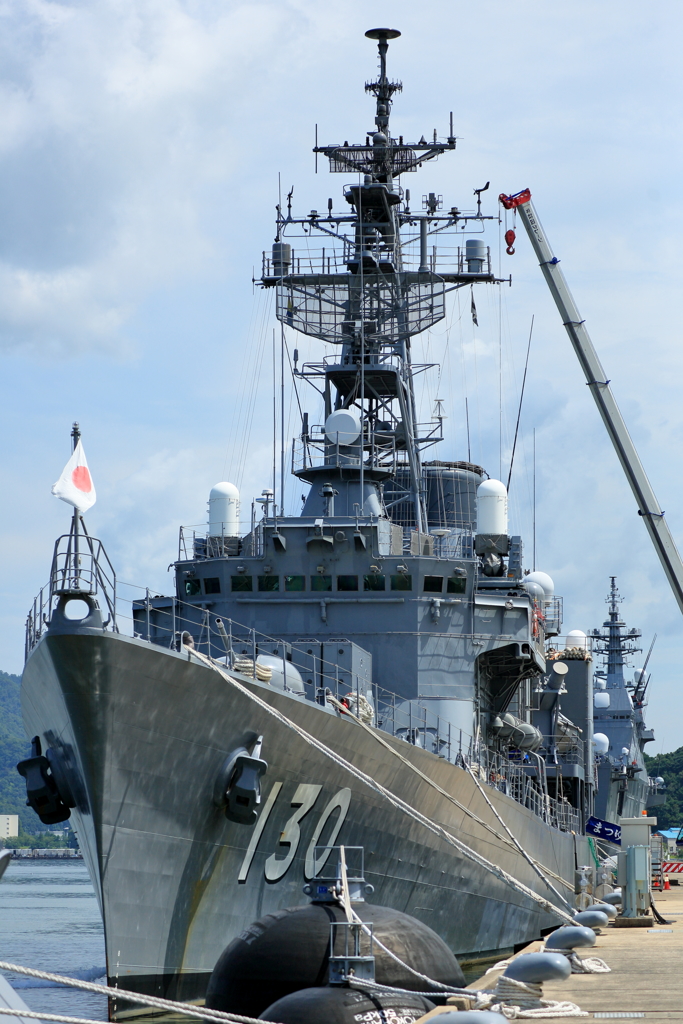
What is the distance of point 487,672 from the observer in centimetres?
1806

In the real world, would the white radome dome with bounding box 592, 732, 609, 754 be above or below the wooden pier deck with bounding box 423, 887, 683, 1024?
above

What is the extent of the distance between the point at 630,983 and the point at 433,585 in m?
7.71

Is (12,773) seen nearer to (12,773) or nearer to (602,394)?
(12,773)

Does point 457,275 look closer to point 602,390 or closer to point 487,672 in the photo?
point 602,390

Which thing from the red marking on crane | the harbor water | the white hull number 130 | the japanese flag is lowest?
the harbor water

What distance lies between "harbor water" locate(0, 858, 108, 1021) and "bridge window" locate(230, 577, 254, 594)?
5.21 metres

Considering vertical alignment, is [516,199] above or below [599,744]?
above

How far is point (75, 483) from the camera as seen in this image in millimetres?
9070

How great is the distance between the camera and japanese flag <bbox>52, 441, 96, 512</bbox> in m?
8.99

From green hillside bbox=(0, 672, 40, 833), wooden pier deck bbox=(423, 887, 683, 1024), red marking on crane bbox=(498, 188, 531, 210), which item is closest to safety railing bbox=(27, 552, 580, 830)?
wooden pier deck bbox=(423, 887, 683, 1024)

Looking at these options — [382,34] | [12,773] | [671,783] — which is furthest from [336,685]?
[12,773]

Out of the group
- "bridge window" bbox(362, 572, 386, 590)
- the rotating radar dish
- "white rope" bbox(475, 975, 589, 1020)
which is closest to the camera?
"white rope" bbox(475, 975, 589, 1020)

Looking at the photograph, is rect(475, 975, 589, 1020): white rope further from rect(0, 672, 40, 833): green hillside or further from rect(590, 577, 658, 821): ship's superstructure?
rect(0, 672, 40, 833): green hillside

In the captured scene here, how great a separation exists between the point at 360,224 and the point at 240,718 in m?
11.6
